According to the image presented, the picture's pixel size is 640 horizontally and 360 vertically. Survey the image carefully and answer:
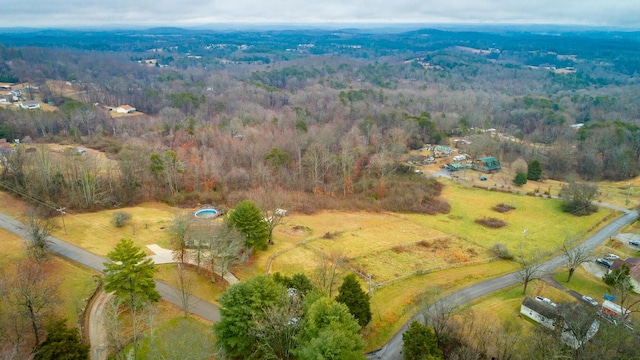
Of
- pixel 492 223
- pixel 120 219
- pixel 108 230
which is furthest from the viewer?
pixel 492 223

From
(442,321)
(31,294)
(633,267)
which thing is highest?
(31,294)

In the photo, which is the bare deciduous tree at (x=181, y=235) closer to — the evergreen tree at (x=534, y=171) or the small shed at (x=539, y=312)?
the small shed at (x=539, y=312)

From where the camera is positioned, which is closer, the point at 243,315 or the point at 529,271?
the point at 243,315

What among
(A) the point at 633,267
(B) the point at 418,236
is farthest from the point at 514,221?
(A) the point at 633,267

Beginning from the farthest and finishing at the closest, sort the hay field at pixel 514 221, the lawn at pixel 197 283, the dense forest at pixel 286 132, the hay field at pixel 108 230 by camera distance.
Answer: the dense forest at pixel 286 132 < the hay field at pixel 514 221 < the hay field at pixel 108 230 < the lawn at pixel 197 283

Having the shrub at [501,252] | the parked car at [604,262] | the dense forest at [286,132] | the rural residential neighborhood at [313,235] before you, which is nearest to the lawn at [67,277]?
the rural residential neighborhood at [313,235]

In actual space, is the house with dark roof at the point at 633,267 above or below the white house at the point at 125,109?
below

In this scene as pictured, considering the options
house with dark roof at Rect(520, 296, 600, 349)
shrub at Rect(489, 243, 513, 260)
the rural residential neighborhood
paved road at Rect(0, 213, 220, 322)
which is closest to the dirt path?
the rural residential neighborhood

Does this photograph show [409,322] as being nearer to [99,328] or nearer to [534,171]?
[99,328]
